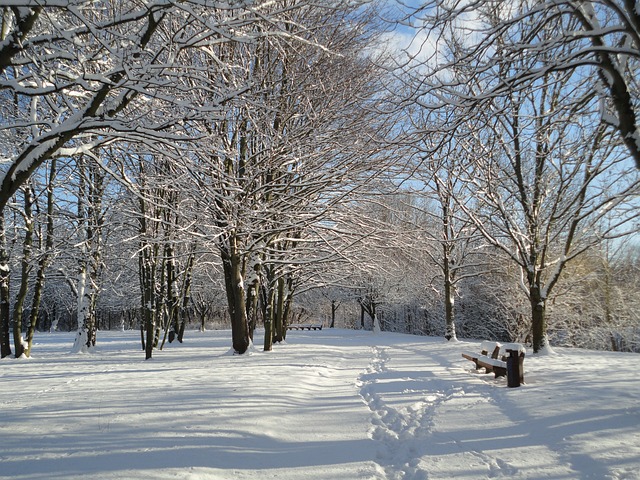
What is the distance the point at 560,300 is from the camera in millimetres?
23469

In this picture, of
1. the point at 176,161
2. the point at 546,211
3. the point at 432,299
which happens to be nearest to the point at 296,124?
the point at 176,161

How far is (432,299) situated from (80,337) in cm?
2388

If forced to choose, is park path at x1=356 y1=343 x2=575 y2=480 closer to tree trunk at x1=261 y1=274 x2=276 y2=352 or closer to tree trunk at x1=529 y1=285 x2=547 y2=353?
tree trunk at x1=529 y1=285 x2=547 y2=353

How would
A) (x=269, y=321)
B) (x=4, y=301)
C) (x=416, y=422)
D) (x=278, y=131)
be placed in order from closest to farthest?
(x=416, y=422), (x=278, y=131), (x=4, y=301), (x=269, y=321)

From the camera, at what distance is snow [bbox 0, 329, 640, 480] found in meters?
3.88

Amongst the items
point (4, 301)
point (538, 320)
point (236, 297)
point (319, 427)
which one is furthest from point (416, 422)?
point (4, 301)

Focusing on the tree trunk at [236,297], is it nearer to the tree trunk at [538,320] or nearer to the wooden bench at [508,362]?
the wooden bench at [508,362]

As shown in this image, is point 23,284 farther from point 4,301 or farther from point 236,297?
point 236,297

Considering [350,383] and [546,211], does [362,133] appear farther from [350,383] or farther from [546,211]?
[546,211]

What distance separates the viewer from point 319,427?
519cm

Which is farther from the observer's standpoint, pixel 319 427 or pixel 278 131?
pixel 278 131

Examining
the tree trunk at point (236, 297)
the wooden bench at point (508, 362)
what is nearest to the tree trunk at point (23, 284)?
the tree trunk at point (236, 297)

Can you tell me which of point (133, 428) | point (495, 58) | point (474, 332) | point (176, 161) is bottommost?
point (474, 332)

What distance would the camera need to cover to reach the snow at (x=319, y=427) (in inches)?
153
